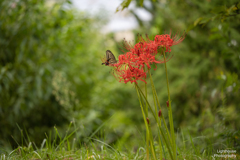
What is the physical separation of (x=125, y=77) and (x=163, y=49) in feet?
0.92

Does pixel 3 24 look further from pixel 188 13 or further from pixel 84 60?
pixel 188 13

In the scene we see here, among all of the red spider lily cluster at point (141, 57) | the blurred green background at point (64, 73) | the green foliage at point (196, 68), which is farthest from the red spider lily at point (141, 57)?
the green foliage at point (196, 68)

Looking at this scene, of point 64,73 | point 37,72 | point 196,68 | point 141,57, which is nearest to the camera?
point 141,57

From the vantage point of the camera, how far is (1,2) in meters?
3.20

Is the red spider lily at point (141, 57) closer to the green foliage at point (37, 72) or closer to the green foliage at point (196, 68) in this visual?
the green foliage at point (37, 72)

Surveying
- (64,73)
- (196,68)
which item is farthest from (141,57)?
(64,73)

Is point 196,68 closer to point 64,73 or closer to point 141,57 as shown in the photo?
point 64,73

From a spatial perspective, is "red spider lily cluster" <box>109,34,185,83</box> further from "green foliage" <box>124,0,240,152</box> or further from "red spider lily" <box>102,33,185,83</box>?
"green foliage" <box>124,0,240,152</box>

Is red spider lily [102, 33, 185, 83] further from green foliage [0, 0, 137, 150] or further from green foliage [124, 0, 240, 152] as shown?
green foliage [124, 0, 240, 152]

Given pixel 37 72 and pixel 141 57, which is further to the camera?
pixel 37 72

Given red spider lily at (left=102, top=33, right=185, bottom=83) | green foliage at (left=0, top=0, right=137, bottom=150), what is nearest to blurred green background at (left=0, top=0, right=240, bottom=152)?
green foliage at (left=0, top=0, right=137, bottom=150)

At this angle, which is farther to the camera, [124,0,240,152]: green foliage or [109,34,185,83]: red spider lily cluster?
[124,0,240,152]: green foliage

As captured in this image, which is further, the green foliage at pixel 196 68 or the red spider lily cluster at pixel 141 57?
the green foliage at pixel 196 68

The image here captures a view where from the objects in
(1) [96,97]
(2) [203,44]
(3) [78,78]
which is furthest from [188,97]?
(3) [78,78]
